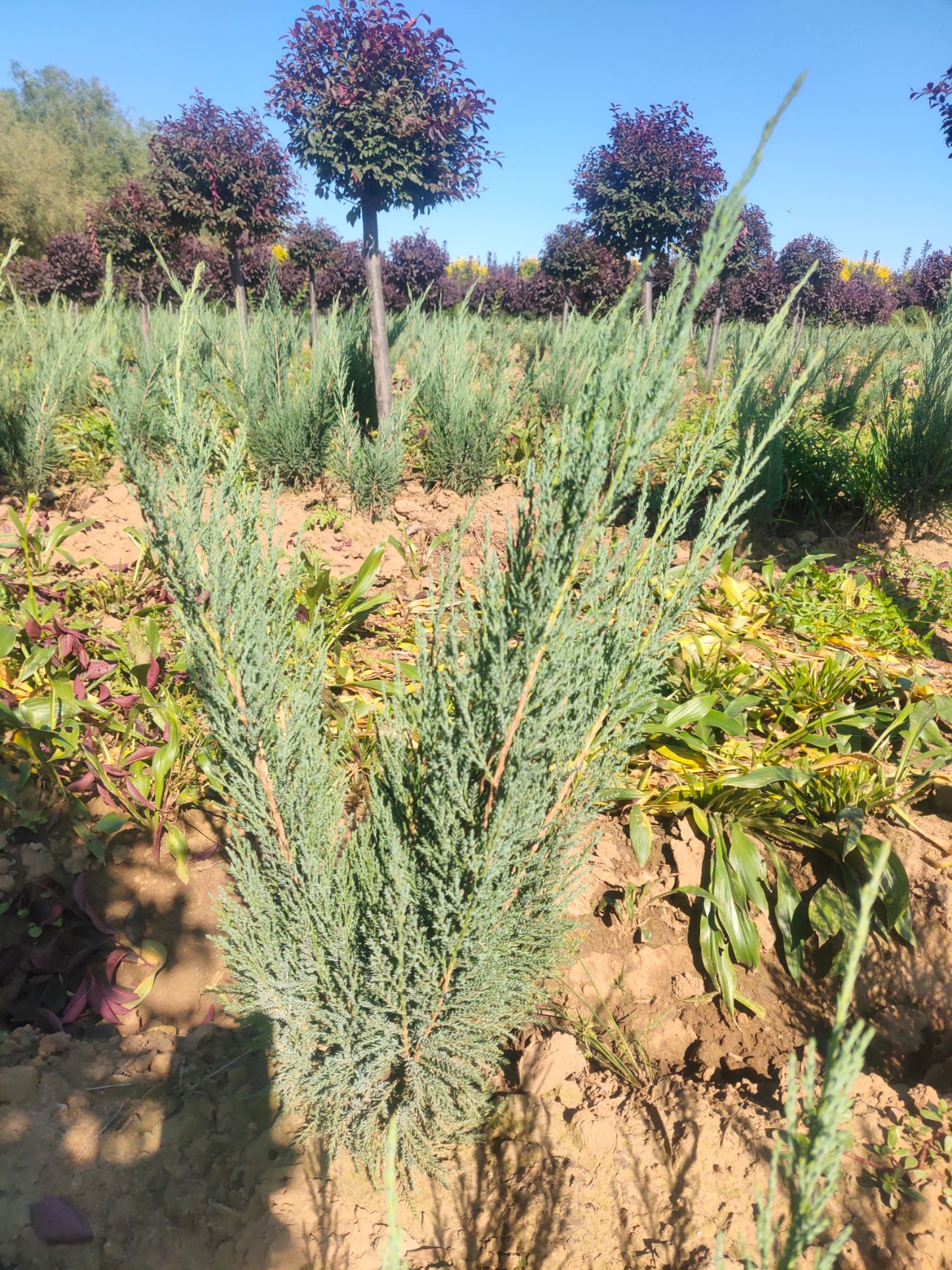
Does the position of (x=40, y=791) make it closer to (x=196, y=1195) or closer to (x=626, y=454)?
(x=196, y=1195)

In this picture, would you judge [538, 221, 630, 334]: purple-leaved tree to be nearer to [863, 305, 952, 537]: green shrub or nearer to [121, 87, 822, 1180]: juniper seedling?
[863, 305, 952, 537]: green shrub

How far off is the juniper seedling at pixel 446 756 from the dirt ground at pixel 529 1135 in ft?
0.46

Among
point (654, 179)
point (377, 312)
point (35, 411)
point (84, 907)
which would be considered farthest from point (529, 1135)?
point (654, 179)

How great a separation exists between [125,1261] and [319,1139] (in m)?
0.43

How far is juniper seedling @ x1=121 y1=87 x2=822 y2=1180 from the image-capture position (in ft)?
3.86

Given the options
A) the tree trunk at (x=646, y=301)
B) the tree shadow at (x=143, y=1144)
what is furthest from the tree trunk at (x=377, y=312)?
the tree shadow at (x=143, y=1144)

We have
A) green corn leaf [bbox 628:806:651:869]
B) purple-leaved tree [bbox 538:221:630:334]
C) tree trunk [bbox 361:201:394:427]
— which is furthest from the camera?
purple-leaved tree [bbox 538:221:630:334]

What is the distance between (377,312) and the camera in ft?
15.9

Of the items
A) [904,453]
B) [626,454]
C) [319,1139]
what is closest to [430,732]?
[626,454]

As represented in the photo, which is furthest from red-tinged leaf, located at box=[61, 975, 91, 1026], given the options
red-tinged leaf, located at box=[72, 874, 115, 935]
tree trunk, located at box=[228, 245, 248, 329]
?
tree trunk, located at box=[228, 245, 248, 329]

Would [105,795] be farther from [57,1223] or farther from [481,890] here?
[481,890]

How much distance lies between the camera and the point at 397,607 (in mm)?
3746

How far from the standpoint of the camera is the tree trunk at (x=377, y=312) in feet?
16.0

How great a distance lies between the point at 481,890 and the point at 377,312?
456 centimetres
